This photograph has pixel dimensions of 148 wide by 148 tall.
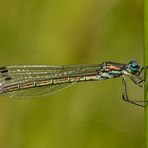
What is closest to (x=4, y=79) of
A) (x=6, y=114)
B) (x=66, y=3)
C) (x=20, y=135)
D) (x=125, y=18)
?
(x=6, y=114)

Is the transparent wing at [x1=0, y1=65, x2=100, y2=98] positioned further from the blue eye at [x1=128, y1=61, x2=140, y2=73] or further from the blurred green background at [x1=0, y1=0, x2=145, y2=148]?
the blue eye at [x1=128, y1=61, x2=140, y2=73]

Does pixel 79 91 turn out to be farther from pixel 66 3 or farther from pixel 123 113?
pixel 66 3

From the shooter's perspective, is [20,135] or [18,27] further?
[18,27]

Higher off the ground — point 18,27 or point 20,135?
point 18,27

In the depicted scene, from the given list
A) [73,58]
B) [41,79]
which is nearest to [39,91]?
[41,79]

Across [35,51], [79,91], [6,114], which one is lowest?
[6,114]

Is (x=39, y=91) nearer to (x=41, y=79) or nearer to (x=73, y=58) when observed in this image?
(x=41, y=79)
